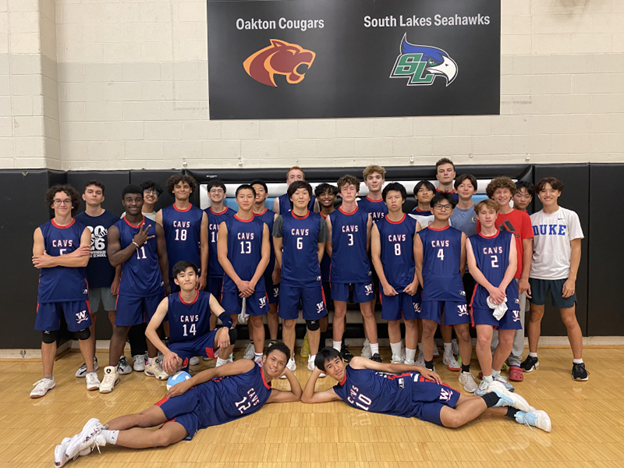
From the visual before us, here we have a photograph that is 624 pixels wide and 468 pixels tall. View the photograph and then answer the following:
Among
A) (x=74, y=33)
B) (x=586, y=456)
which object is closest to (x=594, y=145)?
(x=586, y=456)

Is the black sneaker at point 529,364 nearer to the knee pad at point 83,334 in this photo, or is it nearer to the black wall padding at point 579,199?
the black wall padding at point 579,199

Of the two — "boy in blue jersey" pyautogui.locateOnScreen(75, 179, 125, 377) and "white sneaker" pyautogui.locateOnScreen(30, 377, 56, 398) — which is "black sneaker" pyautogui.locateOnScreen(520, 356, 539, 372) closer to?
"boy in blue jersey" pyautogui.locateOnScreen(75, 179, 125, 377)

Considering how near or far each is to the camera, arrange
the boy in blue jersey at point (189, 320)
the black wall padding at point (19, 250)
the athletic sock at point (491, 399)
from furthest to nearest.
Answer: the black wall padding at point (19, 250) → the boy in blue jersey at point (189, 320) → the athletic sock at point (491, 399)

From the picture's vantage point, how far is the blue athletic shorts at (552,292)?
3.69 m

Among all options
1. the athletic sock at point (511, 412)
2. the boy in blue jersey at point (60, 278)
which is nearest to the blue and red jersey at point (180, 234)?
the boy in blue jersey at point (60, 278)

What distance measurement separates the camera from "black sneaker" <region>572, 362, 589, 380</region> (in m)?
3.60

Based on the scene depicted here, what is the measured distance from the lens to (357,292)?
3.76 m

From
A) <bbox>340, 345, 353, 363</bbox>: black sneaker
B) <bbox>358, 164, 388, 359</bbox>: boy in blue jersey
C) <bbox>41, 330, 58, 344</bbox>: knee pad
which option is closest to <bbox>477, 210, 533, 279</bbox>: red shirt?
<bbox>358, 164, 388, 359</bbox>: boy in blue jersey

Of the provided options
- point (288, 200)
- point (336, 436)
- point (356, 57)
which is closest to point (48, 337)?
point (288, 200)

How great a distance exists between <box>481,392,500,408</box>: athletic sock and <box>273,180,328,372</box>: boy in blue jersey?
1.52m

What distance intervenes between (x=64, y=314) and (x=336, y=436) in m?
2.59

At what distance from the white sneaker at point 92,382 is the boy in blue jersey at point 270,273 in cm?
138

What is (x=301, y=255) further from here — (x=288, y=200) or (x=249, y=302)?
(x=288, y=200)

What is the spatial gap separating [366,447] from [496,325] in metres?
1.54
